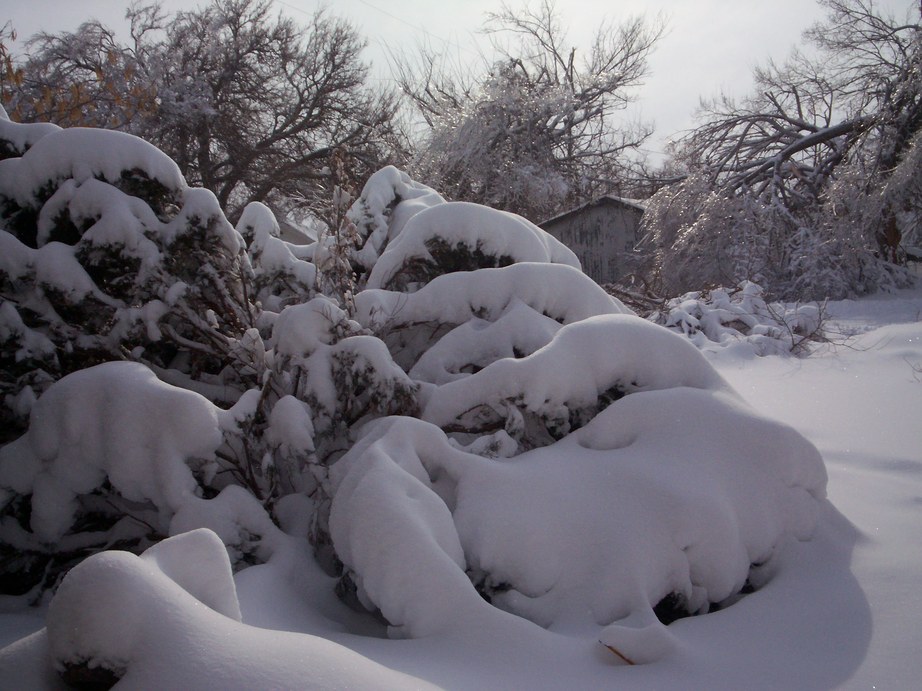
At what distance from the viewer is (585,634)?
7.18 feet

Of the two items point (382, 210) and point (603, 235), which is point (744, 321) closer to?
point (382, 210)

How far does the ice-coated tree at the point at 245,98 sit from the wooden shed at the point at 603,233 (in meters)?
5.52

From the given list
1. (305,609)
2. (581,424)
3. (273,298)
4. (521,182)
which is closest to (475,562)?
(305,609)

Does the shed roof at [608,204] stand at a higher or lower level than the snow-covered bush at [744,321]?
higher

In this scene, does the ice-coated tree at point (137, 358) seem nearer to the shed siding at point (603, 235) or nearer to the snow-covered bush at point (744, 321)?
the snow-covered bush at point (744, 321)

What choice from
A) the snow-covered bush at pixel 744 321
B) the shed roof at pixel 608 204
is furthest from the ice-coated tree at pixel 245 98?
the snow-covered bush at pixel 744 321

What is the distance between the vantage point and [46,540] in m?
2.82

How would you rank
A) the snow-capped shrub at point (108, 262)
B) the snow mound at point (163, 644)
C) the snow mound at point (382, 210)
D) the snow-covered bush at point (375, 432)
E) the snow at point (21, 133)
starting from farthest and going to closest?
the snow mound at point (382, 210)
the snow at point (21, 133)
the snow-capped shrub at point (108, 262)
the snow-covered bush at point (375, 432)
the snow mound at point (163, 644)

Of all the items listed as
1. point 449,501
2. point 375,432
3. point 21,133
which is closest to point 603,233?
point 21,133

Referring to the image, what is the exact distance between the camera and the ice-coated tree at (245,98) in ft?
52.3

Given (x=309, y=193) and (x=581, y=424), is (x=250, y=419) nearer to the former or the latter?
(x=581, y=424)

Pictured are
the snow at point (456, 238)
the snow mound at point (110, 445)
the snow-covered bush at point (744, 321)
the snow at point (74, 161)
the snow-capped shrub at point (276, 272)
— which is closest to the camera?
the snow mound at point (110, 445)

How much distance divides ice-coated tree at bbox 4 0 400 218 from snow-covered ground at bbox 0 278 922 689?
14.2 m

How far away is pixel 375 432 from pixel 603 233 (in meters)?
15.1
